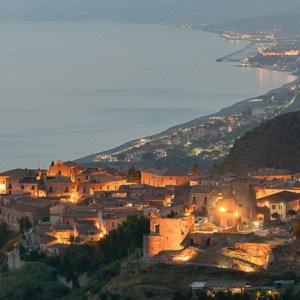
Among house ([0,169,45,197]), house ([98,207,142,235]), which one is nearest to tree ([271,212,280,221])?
house ([98,207,142,235])

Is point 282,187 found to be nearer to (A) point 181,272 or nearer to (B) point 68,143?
(A) point 181,272

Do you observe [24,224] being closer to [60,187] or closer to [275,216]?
[60,187]

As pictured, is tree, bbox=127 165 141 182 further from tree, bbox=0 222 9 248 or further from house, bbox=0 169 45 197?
tree, bbox=0 222 9 248

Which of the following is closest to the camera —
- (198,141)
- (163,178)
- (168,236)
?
(168,236)

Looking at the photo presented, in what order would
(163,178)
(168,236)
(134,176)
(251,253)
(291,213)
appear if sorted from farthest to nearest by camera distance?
1. (134,176)
2. (163,178)
3. (291,213)
4. (168,236)
5. (251,253)

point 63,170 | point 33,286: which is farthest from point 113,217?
point 63,170

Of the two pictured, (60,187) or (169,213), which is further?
(60,187)
